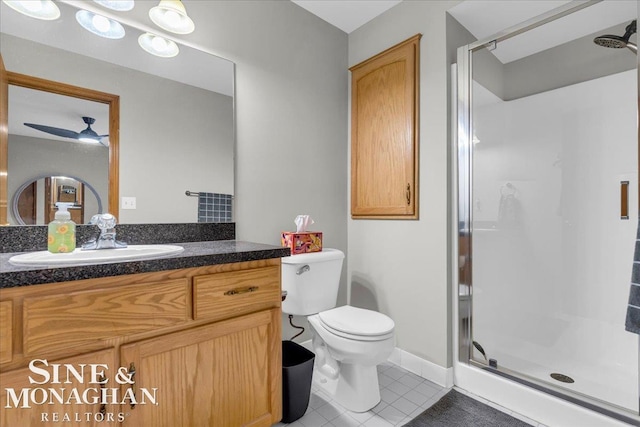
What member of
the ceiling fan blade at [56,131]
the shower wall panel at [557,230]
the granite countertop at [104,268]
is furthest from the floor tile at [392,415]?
the ceiling fan blade at [56,131]

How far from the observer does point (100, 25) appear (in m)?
1.40

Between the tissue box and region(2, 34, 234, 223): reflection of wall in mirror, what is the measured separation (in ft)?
1.41

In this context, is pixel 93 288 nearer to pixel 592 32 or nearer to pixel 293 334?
pixel 293 334

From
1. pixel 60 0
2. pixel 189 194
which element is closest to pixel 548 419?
pixel 189 194

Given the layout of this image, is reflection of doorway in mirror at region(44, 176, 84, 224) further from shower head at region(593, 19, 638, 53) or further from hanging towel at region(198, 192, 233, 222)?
shower head at region(593, 19, 638, 53)

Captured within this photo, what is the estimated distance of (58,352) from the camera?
83cm

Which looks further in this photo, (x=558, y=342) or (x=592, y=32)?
(x=558, y=342)

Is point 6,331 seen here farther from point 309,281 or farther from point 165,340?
point 309,281

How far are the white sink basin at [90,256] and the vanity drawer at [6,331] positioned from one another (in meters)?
0.14

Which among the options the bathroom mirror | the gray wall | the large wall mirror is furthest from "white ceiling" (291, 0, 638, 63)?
the bathroom mirror

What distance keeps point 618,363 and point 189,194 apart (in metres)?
2.54

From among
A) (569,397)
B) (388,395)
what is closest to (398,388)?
(388,395)

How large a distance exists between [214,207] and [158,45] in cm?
86

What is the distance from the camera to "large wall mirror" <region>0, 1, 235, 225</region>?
1261mm
